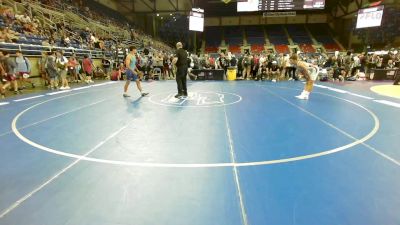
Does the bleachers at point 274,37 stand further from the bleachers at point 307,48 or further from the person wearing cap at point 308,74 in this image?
the person wearing cap at point 308,74

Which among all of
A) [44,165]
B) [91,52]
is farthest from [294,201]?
[91,52]

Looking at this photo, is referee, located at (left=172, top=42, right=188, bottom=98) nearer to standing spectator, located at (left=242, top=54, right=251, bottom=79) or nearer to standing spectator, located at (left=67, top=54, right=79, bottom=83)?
standing spectator, located at (left=67, top=54, right=79, bottom=83)

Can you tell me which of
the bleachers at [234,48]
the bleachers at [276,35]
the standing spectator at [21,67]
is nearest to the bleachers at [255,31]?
the bleachers at [276,35]

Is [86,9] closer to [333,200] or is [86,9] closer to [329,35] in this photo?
[333,200]

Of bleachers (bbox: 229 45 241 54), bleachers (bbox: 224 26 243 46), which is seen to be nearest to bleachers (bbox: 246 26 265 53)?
bleachers (bbox: 224 26 243 46)

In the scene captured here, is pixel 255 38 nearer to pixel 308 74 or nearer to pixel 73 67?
pixel 73 67

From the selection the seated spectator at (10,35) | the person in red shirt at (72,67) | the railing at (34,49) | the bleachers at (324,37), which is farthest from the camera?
the bleachers at (324,37)

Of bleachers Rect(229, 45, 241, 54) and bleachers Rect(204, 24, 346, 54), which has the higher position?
bleachers Rect(204, 24, 346, 54)

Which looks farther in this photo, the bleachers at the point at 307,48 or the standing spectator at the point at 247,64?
the bleachers at the point at 307,48

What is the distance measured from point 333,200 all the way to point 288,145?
1584mm

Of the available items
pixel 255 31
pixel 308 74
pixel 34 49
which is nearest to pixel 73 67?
pixel 34 49

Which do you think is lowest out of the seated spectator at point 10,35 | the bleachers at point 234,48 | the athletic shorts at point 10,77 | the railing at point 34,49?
the athletic shorts at point 10,77

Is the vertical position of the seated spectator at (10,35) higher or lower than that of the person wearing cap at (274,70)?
higher

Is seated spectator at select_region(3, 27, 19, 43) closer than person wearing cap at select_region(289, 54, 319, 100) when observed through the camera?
No
